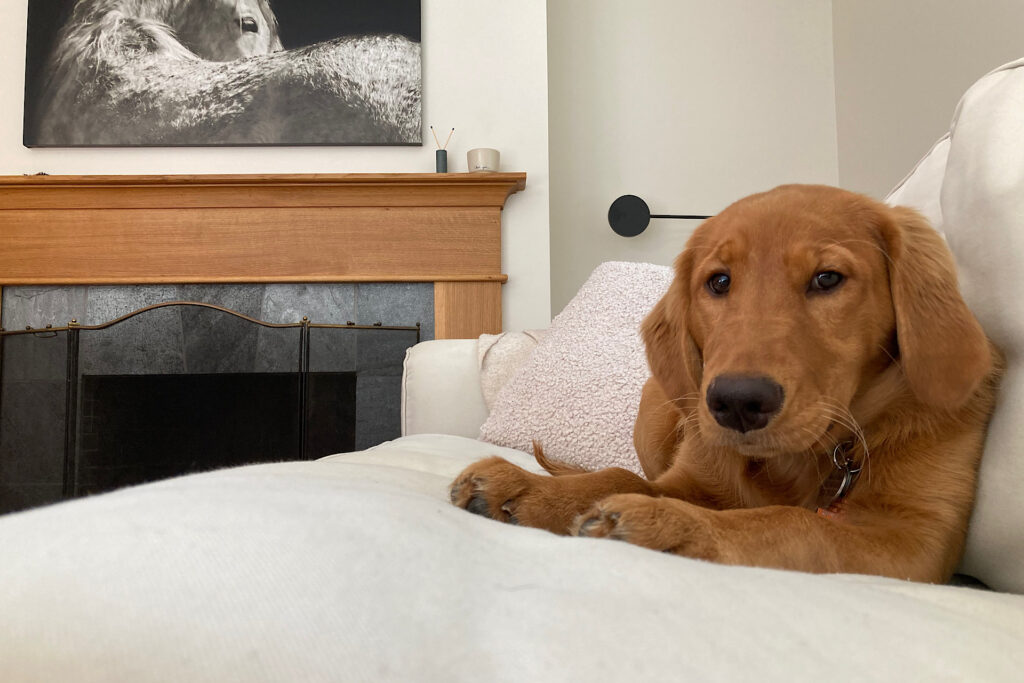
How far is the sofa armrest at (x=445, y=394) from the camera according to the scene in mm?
2701

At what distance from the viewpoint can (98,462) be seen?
358 cm

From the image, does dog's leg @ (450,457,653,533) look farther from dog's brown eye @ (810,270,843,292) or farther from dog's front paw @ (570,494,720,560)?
dog's brown eye @ (810,270,843,292)

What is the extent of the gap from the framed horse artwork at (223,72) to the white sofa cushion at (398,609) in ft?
13.4

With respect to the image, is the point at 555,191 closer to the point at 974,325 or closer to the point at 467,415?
the point at 467,415

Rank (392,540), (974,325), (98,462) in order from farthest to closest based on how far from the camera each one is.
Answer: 1. (98,462)
2. (974,325)
3. (392,540)

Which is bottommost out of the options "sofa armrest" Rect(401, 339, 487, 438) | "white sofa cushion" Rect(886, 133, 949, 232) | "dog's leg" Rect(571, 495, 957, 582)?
"dog's leg" Rect(571, 495, 957, 582)

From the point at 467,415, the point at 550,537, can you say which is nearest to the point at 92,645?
the point at 550,537

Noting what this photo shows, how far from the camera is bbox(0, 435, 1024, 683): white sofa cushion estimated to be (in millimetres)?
382

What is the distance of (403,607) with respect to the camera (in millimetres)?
436

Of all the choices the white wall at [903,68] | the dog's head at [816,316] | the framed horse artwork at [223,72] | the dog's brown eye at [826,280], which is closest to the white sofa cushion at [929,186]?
the dog's head at [816,316]

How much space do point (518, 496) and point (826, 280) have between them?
0.50 m

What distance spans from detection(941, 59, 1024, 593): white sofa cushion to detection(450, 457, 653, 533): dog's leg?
46cm

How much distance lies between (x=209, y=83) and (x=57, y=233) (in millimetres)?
1224

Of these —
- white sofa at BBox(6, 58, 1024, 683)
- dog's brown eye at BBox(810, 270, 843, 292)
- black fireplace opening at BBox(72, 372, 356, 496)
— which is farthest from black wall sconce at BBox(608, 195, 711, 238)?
white sofa at BBox(6, 58, 1024, 683)
